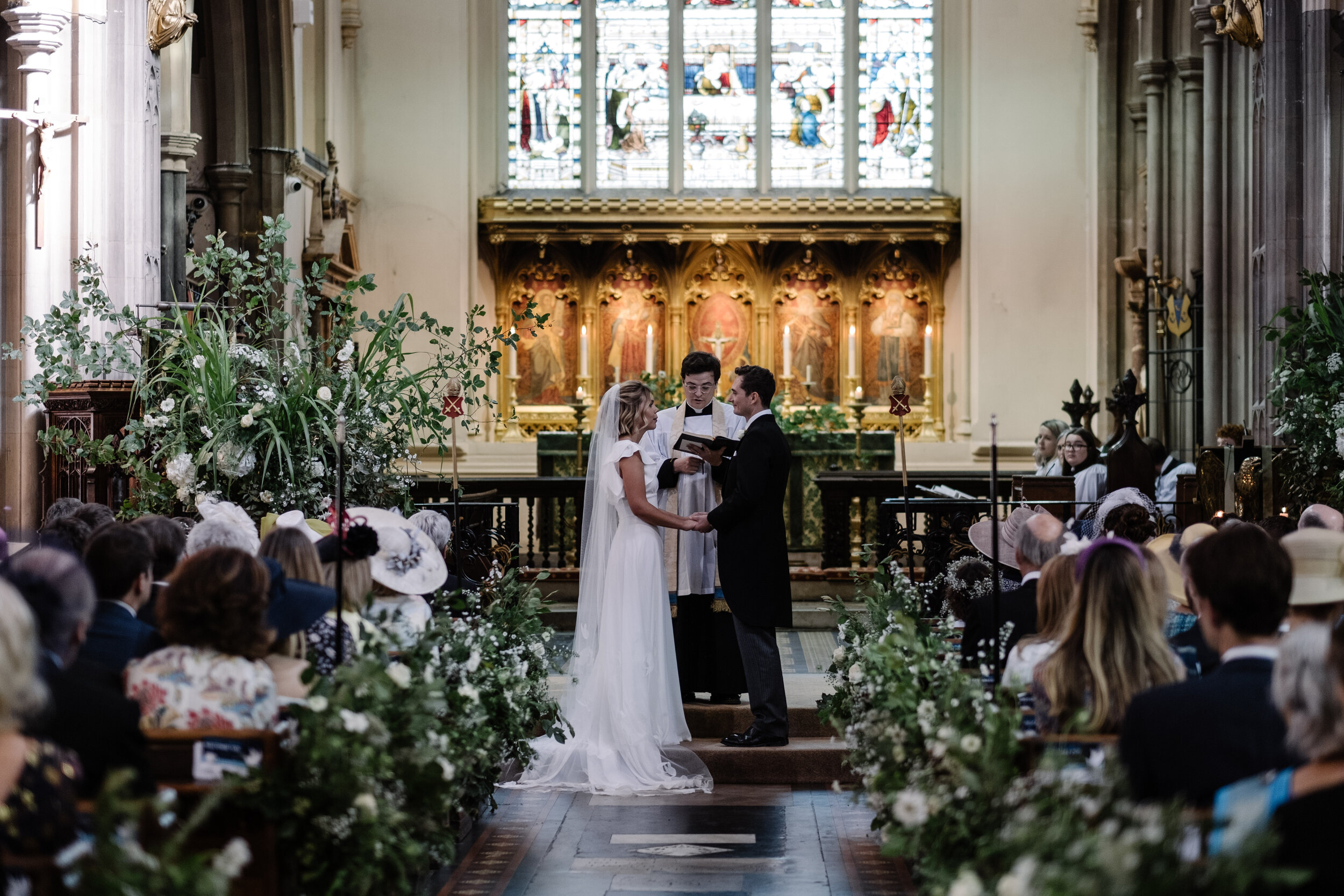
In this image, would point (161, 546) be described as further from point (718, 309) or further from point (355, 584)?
point (718, 309)

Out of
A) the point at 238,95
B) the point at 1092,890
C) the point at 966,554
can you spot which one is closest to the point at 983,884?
the point at 1092,890

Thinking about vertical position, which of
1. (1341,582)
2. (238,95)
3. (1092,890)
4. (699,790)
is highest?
(238,95)

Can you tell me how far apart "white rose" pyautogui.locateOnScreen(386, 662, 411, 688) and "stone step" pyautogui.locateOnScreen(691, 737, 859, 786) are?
274 cm

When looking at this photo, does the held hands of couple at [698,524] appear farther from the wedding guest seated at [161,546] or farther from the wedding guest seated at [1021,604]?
the wedding guest seated at [161,546]

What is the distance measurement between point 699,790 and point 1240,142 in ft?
26.2

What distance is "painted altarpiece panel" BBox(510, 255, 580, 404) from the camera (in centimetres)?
1603

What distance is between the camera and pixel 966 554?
940cm

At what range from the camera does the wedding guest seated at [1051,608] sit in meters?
3.85

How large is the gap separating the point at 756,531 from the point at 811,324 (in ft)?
32.1

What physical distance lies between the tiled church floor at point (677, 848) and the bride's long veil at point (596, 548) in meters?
0.64

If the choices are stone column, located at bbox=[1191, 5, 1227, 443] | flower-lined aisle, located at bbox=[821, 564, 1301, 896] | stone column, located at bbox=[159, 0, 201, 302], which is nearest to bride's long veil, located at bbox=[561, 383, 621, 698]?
flower-lined aisle, located at bbox=[821, 564, 1301, 896]

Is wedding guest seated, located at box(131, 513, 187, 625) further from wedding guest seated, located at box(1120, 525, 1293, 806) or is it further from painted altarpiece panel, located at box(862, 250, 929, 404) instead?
painted altarpiece panel, located at box(862, 250, 929, 404)

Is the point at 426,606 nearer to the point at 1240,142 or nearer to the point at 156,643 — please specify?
the point at 156,643

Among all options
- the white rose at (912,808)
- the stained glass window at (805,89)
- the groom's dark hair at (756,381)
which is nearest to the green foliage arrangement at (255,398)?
the groom's dark hair at (756,381)
